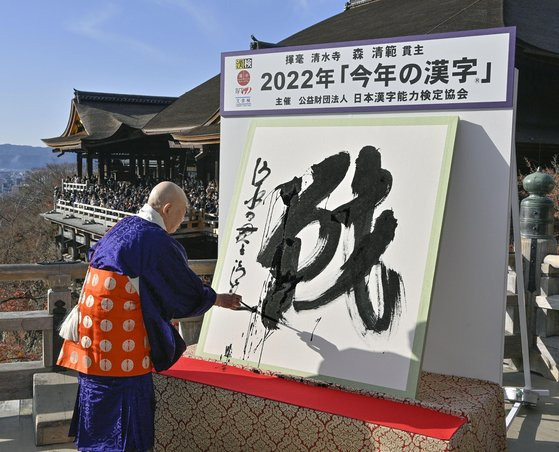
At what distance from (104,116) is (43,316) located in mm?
21297

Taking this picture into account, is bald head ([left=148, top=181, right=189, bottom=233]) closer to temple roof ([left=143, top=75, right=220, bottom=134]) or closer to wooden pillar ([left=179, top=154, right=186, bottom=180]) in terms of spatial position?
temple roof ([left=143, top=75, right=220, bottom=134])

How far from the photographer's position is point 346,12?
1964 centimetres

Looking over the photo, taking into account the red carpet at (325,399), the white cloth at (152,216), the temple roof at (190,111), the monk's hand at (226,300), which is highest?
the temple roof at (190,111)

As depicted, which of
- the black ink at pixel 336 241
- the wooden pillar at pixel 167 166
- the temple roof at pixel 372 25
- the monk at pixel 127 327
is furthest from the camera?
Result: the wooden pillar at pixel 167 166

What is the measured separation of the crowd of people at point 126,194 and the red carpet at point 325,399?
467 inches

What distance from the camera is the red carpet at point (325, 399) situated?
2.19 metres

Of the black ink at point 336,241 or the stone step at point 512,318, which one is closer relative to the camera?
the black ink at point 336,241

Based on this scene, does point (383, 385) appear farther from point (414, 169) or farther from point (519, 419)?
point (519, 419)

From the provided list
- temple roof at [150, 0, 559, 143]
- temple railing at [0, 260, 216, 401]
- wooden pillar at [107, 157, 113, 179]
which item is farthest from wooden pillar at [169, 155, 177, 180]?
temple railing at [0, 260, 216, 401]

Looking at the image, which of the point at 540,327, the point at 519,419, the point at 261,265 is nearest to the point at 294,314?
the point at 261,265

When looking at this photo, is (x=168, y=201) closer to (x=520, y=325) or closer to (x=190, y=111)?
(x=520, y=325)

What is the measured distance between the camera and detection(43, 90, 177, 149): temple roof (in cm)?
2100

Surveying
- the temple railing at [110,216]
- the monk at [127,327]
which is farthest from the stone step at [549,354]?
the temple railing at [110,216]

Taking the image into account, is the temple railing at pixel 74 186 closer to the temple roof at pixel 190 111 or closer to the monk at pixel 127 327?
the temple roof at pixel 190 111
